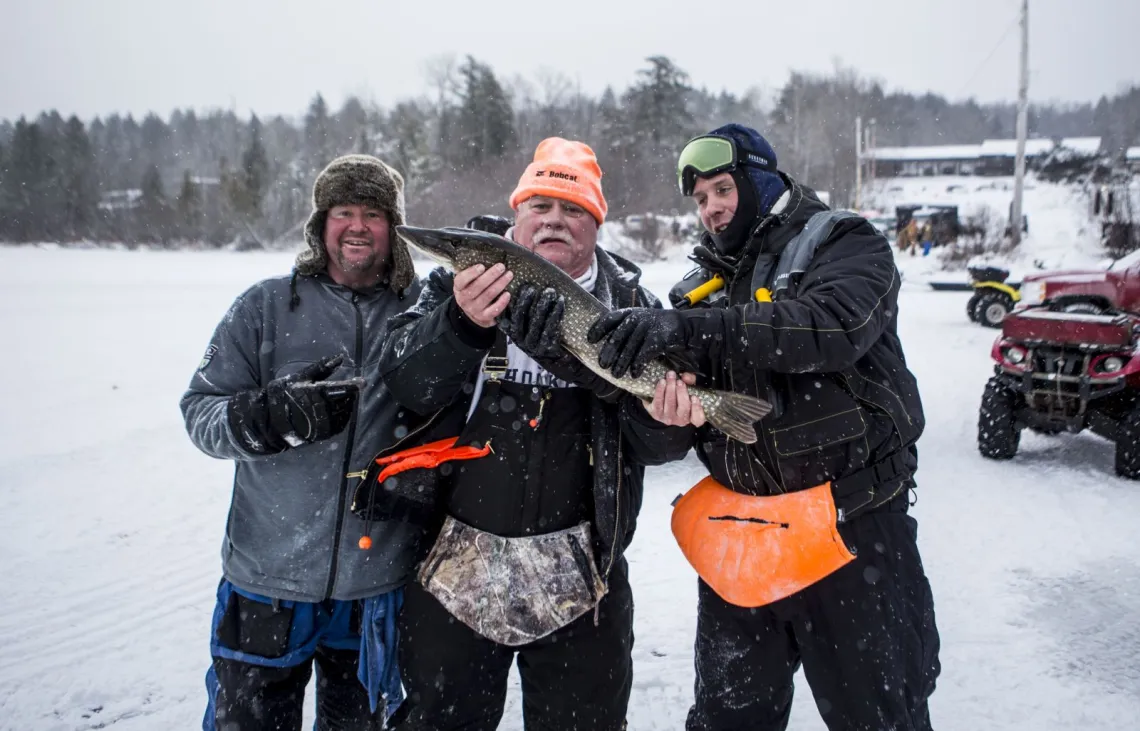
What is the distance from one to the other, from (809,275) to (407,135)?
56835 mm

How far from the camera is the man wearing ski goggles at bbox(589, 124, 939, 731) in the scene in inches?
87.2

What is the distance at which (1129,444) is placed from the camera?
597cm

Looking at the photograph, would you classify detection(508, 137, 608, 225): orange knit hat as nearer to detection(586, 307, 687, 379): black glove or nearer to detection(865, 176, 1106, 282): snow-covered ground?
detection(586, 307, 687, 379): black glove

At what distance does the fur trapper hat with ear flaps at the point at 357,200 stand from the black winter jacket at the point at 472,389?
0.26m

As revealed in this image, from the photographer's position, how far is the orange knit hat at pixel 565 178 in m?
2.72

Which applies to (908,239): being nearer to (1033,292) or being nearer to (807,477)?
(1033,292)

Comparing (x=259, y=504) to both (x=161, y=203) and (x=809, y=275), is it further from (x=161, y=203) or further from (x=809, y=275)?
(x=161, y=203)

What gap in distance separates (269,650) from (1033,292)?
11115 mm

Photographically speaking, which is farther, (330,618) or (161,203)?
(161,203)

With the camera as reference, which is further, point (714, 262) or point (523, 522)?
point (714, 262)

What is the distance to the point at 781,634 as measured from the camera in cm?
261

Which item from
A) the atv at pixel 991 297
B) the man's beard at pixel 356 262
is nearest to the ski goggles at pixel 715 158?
the man's beard at pixel 356 262

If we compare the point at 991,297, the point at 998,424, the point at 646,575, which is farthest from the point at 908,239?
the point at 646,575

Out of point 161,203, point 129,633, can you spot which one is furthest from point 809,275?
point 161,203
